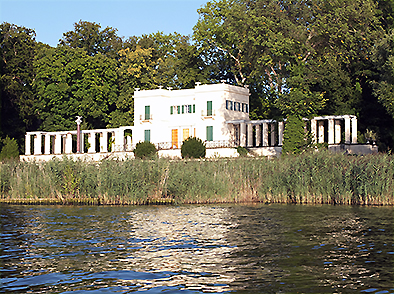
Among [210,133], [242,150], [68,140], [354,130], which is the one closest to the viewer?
[354,130]

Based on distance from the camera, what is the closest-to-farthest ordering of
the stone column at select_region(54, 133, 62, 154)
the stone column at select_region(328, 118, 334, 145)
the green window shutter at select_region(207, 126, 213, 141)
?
the stone column at select_region(328, 118, 334, 145) < the green window shutter at select_region(207, 126, 213, 141) < the stone column at select_region(54, 133, 62, 154)

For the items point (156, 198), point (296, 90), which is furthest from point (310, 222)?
point (296, 90)

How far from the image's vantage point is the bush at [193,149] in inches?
2315

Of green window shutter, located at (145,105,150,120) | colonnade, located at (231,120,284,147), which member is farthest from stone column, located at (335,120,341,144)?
green window shutter, located at (145,105,150,120)

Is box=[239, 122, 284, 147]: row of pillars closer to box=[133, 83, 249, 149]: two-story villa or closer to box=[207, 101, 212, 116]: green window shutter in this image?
box=[133, 83, 249, 149]: two-story villa

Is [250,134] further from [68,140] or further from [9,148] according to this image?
[9,148]

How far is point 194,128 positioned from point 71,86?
59.4 feet

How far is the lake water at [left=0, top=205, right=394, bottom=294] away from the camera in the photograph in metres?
11.0

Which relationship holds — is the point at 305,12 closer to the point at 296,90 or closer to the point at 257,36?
the point at 257,36

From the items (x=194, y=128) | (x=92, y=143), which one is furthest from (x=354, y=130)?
(x=92, y=143)

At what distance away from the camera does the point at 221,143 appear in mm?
63969

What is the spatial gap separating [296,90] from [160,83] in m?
26.4

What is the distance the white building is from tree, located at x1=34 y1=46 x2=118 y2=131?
2.72 m

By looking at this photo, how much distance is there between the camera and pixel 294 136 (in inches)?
2116
